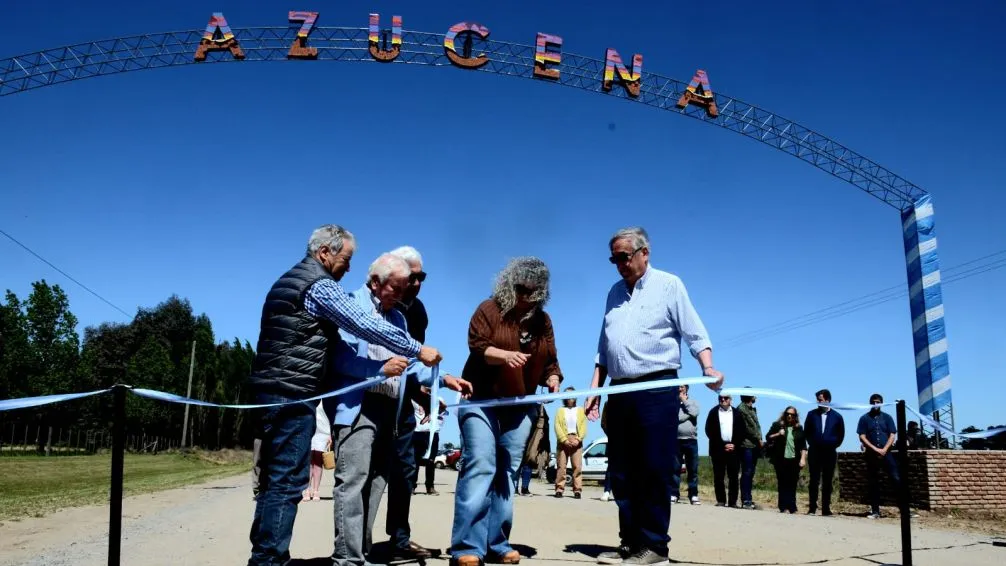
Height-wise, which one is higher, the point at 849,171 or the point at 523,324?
the point at 849,171

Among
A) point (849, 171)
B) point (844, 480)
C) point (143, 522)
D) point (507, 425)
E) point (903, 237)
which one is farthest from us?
point (849, 171)

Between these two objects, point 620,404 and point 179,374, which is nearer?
point 620,404

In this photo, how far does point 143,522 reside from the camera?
817 centimetres

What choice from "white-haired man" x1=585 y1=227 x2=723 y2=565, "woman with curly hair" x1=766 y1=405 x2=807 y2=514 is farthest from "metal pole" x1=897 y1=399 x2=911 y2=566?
"woman with curly hair" x1=766 y1=405 x2=807 y2=514

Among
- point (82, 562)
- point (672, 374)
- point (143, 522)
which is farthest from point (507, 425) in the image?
point (143, 522)

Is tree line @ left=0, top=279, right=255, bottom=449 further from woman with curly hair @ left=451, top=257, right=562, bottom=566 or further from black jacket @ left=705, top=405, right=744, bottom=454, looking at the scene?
woman with curly hair @ left=451, top=257, right=562, bottom=566

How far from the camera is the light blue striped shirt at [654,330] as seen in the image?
521 cm

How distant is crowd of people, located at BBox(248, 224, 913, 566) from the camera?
163 inches

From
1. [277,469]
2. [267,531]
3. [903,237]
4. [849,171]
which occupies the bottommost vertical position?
[267,531]

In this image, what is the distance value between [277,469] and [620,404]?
231cm

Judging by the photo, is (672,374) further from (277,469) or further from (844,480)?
(844,480)

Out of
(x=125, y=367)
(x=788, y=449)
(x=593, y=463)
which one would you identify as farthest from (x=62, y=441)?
(x=788, y=449)

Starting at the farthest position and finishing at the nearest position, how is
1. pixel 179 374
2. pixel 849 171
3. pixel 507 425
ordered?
pixel 179 374
pixel 849 171
pixel 507 425

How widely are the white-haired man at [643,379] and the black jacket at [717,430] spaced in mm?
8259
